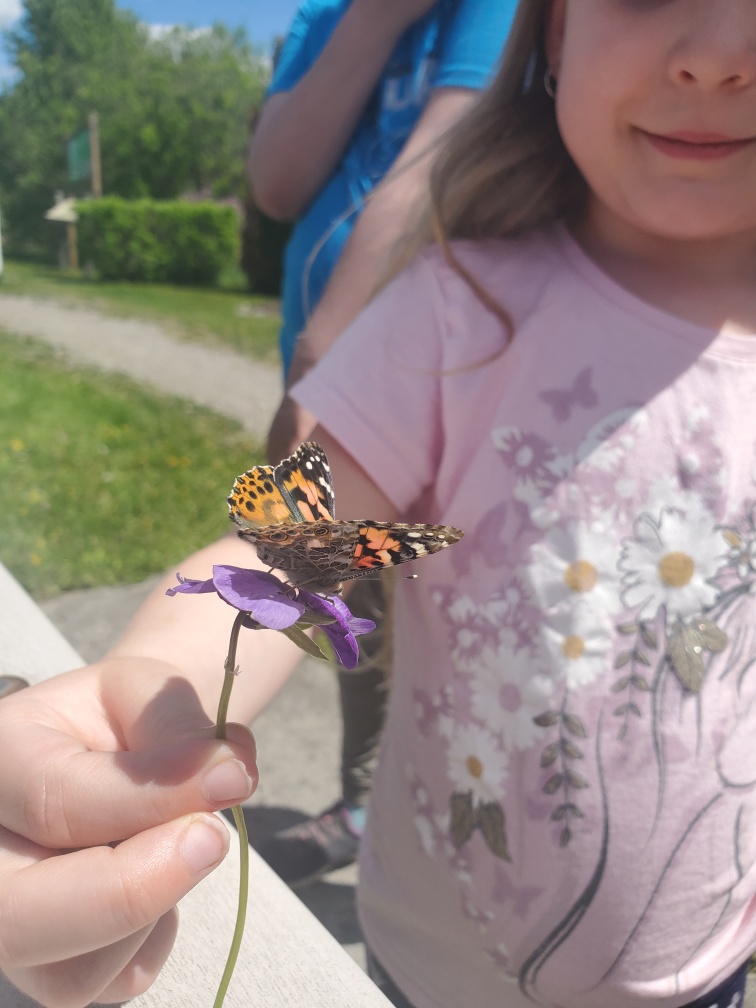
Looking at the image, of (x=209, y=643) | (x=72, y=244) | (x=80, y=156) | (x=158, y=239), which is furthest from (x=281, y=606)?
(x=158, y=239)

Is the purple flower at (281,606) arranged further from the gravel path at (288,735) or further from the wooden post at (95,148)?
the wooden post at (95,148)

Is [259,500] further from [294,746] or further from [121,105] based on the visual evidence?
[121,105]

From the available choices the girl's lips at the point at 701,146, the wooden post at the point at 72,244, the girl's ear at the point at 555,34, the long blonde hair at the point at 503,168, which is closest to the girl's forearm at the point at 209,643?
the long blonde hair at the point at 503,168

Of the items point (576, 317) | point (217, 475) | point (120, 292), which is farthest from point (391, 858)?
point (120, 292)

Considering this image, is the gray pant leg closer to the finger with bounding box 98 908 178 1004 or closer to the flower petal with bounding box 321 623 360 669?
the finger with bounding box 98 908 178 1004

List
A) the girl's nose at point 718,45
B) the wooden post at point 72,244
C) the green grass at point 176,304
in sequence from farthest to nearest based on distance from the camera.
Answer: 1. the wooden post at point 72,244
2. the green grass at point 176,304
3. the girl's nose at point 718,45
